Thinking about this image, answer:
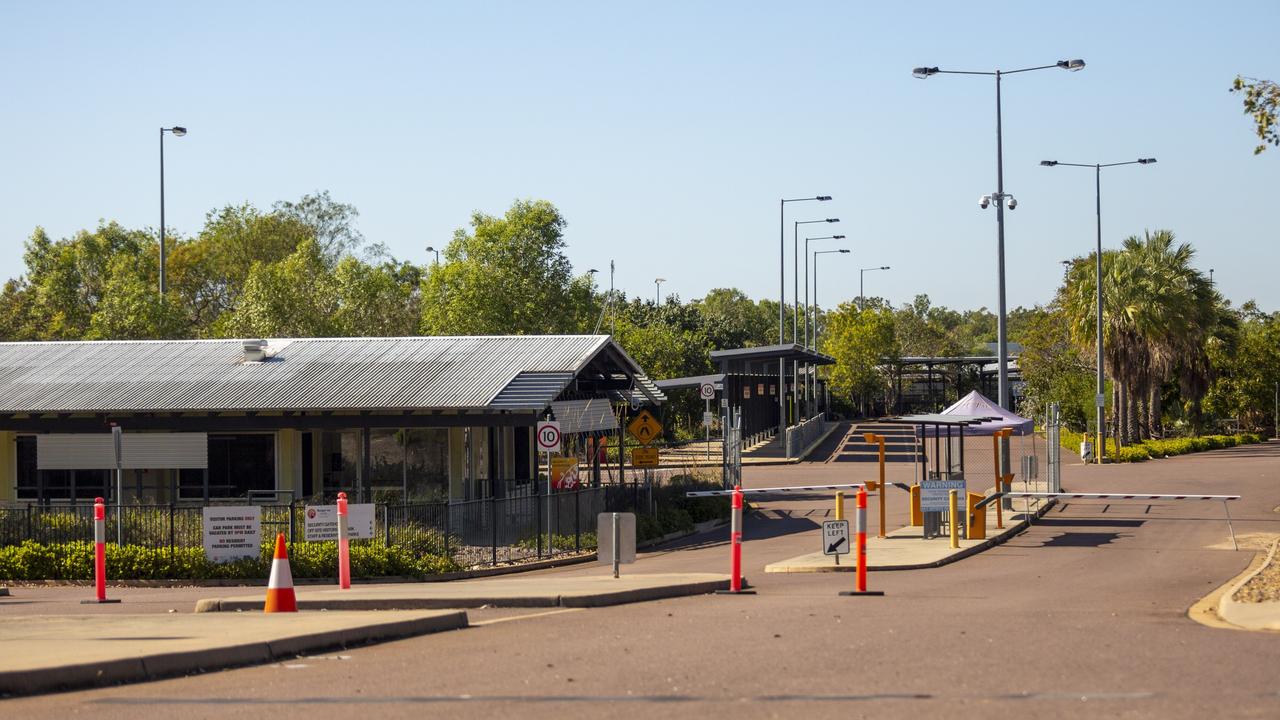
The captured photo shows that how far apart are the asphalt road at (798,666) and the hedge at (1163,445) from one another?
36039 mm

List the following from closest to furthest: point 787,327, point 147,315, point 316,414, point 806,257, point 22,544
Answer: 1. point 22,544
2. point 316,414
3. point 147,315
4. point 806,257
5. point 787,327

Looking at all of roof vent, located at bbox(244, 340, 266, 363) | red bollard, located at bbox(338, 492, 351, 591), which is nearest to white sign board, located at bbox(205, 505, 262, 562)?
red bollard, located at bbox(338, 492, 351, 591)

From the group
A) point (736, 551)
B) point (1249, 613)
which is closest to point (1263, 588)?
point (1249, 613)

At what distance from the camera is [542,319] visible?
58250mm

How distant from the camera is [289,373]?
3231 centimetres

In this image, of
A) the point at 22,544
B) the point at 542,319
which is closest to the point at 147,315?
the point at 542,319

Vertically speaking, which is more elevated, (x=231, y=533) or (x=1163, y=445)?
(x=231, y=533)

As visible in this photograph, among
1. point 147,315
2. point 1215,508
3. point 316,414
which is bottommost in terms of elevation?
point 1215,508

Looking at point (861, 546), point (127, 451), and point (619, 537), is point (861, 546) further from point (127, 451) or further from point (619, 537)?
point (127, 451)

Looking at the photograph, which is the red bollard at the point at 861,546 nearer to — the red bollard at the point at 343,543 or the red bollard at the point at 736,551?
the red bollard at the point at 736,551

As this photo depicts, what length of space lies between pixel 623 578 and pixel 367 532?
18.3ft

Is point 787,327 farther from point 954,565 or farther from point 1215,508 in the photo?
point 954,565

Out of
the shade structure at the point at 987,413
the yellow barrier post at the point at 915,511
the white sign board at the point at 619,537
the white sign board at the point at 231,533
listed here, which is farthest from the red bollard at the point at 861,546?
the shade structure at the point at 987,413

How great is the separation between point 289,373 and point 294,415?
84.6 inches
